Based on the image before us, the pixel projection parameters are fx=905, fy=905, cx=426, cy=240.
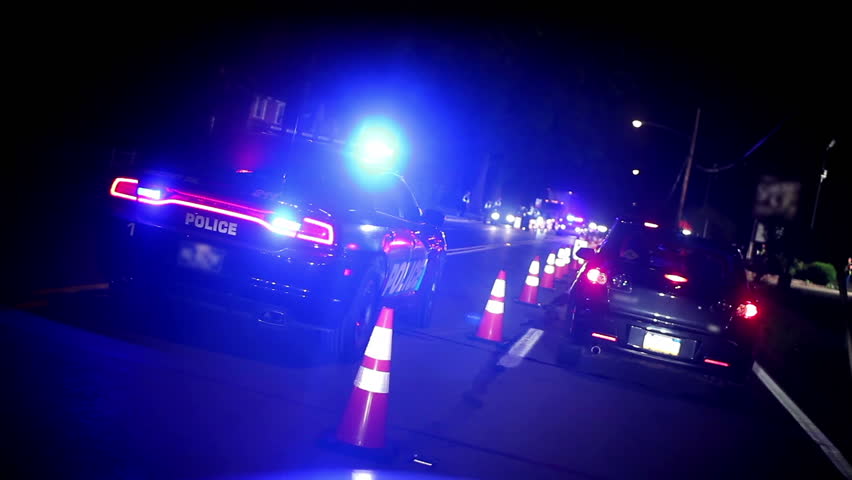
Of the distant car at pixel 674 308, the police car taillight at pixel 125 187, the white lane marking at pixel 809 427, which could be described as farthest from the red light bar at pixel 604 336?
the police car taillight at pixel 125 187

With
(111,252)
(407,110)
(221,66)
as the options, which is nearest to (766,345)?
(111,252)

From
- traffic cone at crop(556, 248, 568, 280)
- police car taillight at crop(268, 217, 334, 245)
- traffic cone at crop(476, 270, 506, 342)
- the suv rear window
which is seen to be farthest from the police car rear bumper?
traffic cone at crop(556, 248, 568, 280)

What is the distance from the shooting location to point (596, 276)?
30.1ft

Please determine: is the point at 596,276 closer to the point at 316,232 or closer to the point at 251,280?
the point at 316,232

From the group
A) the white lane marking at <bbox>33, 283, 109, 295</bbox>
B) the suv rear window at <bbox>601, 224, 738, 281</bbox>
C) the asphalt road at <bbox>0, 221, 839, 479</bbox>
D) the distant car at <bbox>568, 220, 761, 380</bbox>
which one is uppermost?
the suv rear window at <bbox>601, 224, 738, 281</bbox>

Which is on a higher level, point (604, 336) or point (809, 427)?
point (604, 336)

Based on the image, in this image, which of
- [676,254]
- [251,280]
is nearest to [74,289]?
[251,280]

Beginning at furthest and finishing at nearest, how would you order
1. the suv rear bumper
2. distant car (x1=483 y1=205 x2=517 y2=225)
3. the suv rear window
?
distant car (x1=483 y1=205 x2=517 y2=225), the suv rear window, the suv rear bumper

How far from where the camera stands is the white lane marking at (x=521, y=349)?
30.1 feet

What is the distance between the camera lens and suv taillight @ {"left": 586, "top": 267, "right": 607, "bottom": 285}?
29.9 ft

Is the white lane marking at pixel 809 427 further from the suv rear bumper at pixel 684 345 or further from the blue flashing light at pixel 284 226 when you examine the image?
the blue flashing light at pixel 284 226

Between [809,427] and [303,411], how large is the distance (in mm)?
5071

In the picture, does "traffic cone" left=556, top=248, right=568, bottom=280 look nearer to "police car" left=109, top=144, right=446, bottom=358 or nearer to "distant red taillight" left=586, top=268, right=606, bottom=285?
"distant red taillight" left=586, top=268, right=606, bottom=285

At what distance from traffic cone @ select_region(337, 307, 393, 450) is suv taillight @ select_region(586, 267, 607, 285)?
13.8ft
